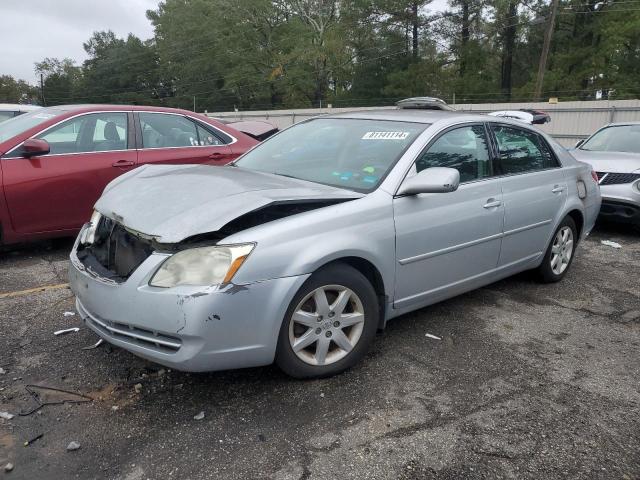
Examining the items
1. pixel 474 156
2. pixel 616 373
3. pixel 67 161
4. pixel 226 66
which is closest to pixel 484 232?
pixel 474 156

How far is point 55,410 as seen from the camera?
2721 mm

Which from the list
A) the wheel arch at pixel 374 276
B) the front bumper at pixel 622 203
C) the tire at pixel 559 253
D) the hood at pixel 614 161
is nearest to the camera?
the wheel arch at pixel 374 276

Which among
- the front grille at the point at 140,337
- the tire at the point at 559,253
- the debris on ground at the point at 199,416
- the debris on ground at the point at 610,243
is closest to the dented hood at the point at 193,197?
the front grille at the point at 140,337

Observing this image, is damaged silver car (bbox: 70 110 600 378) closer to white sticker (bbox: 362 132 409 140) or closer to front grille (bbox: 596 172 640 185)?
white sticker (bbox: 362 132 409 140)

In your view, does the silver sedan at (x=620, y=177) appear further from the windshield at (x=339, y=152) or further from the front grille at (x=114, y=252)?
the front grille at (x=114, y=252)

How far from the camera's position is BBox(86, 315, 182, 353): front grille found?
258 cm

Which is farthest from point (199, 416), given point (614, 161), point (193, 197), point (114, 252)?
point (614, 161)

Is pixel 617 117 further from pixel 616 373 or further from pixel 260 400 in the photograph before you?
pixel 260 400

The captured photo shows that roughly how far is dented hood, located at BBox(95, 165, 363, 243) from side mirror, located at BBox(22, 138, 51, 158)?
5.73 feet

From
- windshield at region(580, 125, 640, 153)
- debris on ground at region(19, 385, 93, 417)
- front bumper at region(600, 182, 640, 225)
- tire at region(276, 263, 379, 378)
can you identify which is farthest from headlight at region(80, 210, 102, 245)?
windshield at region(580, 125, 640, 153)

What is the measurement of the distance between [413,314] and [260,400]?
5.43ft

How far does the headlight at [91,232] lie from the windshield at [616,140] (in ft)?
24.7

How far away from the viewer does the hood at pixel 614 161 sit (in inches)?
278

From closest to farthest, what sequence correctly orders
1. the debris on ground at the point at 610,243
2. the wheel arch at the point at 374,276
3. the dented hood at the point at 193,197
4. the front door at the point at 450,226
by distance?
the dented hood at the point at 193,197 < the wheel arch at the point at 374,276 < the front door at the point at 450,226 < the debris on ground at the point at 610,243
